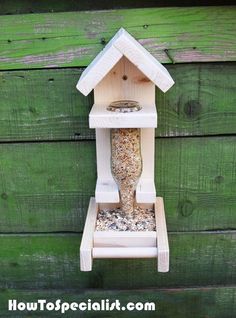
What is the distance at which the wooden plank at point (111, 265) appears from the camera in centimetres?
98

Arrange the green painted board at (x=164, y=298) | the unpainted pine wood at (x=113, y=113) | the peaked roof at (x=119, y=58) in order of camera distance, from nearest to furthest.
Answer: the peaked roof at (x=119, y=58) → the unpainted pine wood at (x=113, y=113) → the green painted board at (x=164, y=298)

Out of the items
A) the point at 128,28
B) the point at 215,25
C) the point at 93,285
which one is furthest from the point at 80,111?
the point at 93,285

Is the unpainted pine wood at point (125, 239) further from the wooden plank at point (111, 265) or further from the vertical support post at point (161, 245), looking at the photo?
the wooden plank at point (111, 265)

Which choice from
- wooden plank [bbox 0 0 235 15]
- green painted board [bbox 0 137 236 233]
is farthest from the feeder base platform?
wooden plank [bbox 0 0 235 15]

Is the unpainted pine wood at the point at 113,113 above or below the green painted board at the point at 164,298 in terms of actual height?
above

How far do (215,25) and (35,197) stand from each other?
56 centimetres

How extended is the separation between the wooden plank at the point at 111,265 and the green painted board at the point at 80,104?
10.5 inches

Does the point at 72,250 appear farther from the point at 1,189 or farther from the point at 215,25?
the point at 215,25

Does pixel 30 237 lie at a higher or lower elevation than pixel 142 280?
higher

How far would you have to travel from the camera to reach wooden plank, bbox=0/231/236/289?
982mm

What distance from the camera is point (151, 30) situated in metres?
0.81

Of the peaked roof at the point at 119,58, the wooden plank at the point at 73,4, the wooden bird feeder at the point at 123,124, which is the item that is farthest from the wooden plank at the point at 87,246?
the wooden plank at the point at 73,4

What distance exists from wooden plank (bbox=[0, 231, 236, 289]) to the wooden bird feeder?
19 cm

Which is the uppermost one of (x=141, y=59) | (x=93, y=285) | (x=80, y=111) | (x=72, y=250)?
(x=141, y=59)
